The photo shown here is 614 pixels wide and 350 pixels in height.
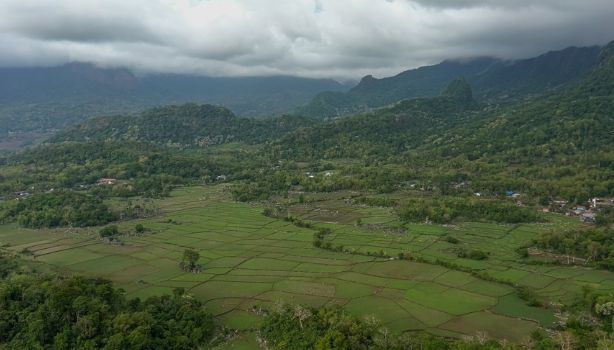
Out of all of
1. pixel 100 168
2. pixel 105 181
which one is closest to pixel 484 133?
pixel 105 181

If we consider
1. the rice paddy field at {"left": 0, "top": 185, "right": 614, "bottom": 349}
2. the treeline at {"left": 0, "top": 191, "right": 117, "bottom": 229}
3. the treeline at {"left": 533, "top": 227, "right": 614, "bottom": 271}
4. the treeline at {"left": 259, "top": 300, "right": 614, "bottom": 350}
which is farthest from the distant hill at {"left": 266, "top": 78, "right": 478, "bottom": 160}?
the treeline at {"left": 259, "top": 300, "right": 614, "bottom": 350}

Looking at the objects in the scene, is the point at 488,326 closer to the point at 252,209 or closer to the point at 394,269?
the point at 394,269

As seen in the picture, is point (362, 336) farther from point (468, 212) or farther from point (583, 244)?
point (468, 212)

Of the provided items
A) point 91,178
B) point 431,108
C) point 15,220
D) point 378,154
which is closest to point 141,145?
point 91,178

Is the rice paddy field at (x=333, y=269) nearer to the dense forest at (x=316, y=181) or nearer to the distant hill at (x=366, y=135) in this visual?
the dense forest at (x=316, y=181)

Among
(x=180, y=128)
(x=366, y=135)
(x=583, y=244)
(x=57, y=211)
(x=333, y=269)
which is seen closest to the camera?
(x=333, y=269)

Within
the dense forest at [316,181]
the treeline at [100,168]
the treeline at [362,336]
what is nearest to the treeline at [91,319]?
the dense forest at [316,181]
